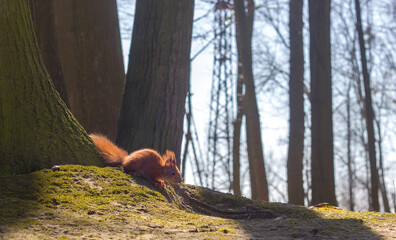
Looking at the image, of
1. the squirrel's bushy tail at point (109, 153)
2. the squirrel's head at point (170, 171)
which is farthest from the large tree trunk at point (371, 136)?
the squirrel's bushy tail at point (109, 153)

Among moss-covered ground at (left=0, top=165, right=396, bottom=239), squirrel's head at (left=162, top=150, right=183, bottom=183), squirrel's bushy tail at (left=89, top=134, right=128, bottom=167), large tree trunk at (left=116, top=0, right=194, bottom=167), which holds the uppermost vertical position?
large tree trunk at (left=116, top=0, right=194, bottom=167)

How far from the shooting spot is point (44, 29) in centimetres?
648

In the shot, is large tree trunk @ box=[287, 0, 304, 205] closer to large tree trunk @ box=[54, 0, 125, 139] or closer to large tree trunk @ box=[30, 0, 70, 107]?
large tree trunk @ box=[54, 0, 125, 139]

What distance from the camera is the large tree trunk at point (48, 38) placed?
19.9 feet

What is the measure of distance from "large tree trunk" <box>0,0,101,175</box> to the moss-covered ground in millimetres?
238

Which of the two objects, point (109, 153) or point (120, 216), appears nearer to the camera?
point (120, 216)

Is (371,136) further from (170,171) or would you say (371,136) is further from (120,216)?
(120,216)

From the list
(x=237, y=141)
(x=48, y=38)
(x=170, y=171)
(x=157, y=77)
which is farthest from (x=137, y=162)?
(x=237, y=141)

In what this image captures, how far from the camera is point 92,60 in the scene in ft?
26.2

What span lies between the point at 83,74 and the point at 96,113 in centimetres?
80

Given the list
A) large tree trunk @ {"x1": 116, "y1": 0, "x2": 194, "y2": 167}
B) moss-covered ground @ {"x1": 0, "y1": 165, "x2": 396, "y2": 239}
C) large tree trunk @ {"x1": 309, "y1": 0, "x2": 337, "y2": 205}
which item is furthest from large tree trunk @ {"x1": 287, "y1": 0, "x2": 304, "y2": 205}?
moss-covered ground @ {"x1": 0, "y1": 165, "x2": 396, "y2": 239}

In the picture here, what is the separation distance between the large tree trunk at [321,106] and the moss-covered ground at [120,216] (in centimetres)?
323

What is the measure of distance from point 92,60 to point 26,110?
4.41 metres

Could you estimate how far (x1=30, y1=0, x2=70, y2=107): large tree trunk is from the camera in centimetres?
608
